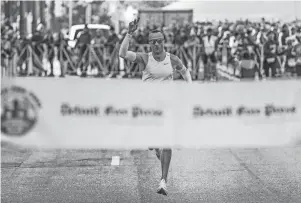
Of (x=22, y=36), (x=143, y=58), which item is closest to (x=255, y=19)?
(x=22, y=36)

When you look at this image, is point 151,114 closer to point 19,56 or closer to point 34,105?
point 34,105

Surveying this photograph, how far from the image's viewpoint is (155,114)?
8.34m

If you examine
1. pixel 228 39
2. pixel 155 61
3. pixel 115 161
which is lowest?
→ pixel 115 161

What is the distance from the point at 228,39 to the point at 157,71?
19.0m

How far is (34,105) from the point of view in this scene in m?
7.81

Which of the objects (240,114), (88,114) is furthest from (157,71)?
(88,114)

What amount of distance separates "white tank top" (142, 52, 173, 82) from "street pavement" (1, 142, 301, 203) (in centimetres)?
128

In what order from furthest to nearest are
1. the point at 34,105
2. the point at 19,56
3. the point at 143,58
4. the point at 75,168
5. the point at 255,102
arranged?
the point at 19,56, the point at 75,168, the point at 143,58, the point at 255,102, the point at 34,105

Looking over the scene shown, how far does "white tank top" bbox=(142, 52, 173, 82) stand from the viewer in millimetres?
9609

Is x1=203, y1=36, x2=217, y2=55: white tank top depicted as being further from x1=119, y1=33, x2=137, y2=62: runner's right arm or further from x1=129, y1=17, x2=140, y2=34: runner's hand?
x1=129, y1=17, x2=140, y2=34: runner's hand

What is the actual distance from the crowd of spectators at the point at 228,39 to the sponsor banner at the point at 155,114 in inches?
728

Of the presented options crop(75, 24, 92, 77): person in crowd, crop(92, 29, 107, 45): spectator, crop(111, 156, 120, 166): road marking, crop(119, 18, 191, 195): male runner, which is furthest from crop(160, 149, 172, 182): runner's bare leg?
crop(92, 29, 107, 45): spectator

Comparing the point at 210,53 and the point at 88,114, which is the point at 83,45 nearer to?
the point at 210,53

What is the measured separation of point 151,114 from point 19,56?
19833 mm
